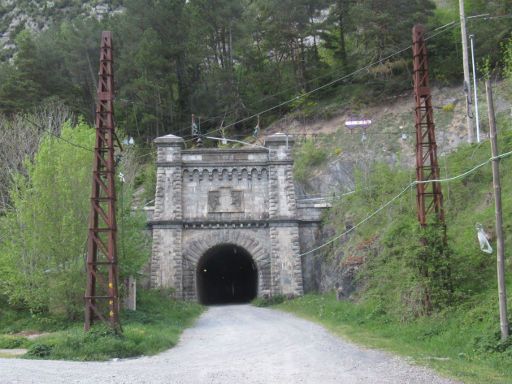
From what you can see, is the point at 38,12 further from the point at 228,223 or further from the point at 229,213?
the point at 228,223

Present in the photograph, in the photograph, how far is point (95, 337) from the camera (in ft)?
46.9

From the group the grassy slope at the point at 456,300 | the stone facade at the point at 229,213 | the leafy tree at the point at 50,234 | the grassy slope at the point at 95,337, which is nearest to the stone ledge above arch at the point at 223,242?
the stone facade at the point at 229,213

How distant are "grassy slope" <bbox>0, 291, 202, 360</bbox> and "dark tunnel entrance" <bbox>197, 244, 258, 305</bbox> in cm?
1557

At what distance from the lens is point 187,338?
17766mm

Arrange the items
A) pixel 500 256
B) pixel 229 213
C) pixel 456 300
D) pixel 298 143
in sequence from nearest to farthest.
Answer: pixel 500 256, pixel 456 300, pixel 229 213, pixel 298 143

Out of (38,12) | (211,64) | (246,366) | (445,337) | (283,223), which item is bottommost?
(246,366)

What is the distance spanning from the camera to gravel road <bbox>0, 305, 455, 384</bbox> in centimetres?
1019

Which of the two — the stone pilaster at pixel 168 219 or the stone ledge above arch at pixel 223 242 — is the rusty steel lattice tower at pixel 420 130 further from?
the stone pilaster at pixel 168 219

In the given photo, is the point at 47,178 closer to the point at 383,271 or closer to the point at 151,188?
the point at 383,271

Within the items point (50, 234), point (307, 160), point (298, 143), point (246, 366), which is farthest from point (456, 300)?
point (298, 143)

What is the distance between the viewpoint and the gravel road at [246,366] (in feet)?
33.4

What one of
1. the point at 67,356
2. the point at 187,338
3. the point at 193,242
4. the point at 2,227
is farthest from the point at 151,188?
the point at 67,356

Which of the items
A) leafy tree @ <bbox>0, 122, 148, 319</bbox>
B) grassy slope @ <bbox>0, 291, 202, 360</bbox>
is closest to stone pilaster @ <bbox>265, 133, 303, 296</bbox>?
grassy slope @ <bbox>0, 291, 202, 360</bbox>

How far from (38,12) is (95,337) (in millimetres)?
92307
